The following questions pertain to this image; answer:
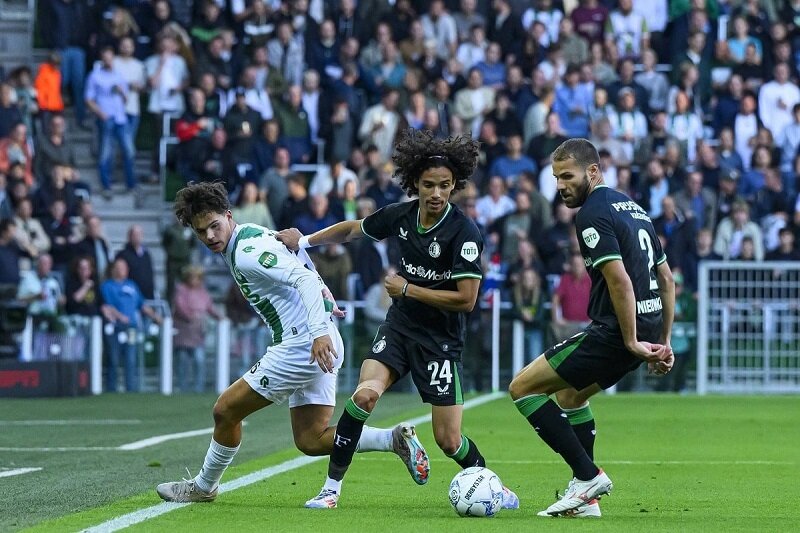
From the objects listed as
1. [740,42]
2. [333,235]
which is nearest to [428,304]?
[333,235]

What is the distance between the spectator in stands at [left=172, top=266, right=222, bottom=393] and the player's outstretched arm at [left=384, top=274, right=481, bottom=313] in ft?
45.5

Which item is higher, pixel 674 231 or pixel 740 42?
pixel 740 42

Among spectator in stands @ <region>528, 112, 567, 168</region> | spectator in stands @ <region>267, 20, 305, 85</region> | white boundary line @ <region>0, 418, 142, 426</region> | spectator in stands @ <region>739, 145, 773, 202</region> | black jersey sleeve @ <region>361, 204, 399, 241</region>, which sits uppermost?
spectator in stands @ <region>267, 20, 305, 85</region>

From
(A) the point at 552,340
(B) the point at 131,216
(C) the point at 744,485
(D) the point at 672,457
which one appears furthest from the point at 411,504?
(B) the point at 131,216

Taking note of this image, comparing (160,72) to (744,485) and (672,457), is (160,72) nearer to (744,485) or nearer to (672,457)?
(672,457)

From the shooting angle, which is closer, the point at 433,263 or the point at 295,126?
the point at 433,263

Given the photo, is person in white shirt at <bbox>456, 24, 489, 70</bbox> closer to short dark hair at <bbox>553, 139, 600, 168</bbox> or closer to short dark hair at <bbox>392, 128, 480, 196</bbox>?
short dark hair at <bbox>392, 128, 480, 196</bbox>

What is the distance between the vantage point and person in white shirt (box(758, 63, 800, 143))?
24.8 metres

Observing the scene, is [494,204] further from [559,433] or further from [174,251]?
[559,433]

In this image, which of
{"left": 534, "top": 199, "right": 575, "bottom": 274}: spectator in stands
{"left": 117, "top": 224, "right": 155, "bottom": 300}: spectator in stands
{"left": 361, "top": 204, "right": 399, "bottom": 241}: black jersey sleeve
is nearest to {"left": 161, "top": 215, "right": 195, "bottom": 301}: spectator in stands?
{"left": 117, "top": 224, "right": 155, "bottom": 300}: spectator in stands

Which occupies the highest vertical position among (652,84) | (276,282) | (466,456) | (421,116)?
(652,84)

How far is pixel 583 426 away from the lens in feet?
30.4

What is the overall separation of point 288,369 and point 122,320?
13.8 m

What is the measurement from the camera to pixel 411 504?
9250mm
